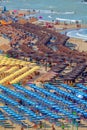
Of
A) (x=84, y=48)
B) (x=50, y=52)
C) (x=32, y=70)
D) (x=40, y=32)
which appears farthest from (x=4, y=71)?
(x=40, y=32)

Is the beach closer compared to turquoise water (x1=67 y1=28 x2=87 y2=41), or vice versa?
the beach

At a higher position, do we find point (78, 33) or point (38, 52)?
point (38, 52)

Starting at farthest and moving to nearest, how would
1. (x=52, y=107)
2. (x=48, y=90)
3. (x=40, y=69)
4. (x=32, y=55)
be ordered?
1. (x=32, y=55)
2. (x=40, y=69)
3. (x=48, y=90)
4. (x=52, y=107)

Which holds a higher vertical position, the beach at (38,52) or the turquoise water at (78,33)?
the beach at (38,52)

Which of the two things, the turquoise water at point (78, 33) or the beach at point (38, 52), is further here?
the turquoise water at point (78, 33)

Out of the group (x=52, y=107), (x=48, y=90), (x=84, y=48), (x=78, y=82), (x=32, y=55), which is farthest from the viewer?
(x=84, y=48)

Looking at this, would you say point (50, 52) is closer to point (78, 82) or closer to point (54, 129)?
point (78, 82)

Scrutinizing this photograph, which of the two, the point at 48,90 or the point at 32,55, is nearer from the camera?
the point at 48,90

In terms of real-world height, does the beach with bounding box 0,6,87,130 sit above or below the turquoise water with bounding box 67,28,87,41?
above

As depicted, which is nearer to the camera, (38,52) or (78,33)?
(38,52)
